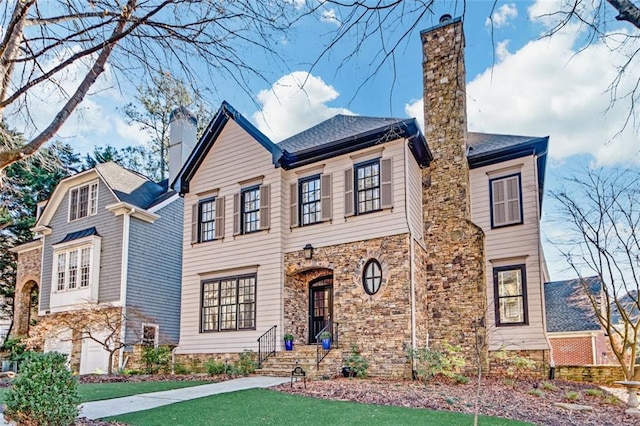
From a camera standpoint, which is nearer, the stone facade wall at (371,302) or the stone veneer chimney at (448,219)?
the stone facade wall at (371,302)

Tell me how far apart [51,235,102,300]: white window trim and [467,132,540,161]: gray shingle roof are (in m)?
12.9

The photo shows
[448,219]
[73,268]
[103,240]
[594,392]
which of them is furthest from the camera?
[73,268]

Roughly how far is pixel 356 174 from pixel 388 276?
2.99 meters

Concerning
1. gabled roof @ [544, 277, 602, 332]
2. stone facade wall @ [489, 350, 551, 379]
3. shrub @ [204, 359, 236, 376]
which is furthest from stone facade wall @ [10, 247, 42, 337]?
gabled roof @ [544, 277, 602, 332]

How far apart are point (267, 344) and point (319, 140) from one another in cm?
606

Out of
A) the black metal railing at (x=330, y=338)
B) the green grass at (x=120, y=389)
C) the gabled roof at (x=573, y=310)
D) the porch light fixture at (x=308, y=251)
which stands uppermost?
the porch light fixture at (x=308, y=251)

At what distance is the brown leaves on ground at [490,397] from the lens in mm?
8148

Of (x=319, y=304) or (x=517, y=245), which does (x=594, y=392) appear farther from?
(x=319, y=304)

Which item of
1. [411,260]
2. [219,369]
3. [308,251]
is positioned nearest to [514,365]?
[411,260]

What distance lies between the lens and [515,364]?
13.3 meters

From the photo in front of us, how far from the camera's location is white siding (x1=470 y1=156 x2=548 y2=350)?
13453mm

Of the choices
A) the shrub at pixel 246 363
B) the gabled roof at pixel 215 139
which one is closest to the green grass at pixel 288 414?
the shrub at pixel 246 363

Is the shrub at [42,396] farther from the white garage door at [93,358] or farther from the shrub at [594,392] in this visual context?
the white garage door at [93,358]

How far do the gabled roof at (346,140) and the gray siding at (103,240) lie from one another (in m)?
6.87
